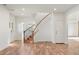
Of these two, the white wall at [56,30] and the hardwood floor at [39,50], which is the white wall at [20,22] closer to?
the hardwood floor at [39,50]

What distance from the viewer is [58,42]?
930cm

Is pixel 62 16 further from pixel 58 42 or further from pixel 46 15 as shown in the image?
pixel 58 42

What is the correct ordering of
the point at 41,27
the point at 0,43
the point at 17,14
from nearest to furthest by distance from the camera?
the point at 0,43
the point at 17,14
the point at 41,27

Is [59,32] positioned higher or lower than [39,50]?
higher

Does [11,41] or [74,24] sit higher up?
[74,24]

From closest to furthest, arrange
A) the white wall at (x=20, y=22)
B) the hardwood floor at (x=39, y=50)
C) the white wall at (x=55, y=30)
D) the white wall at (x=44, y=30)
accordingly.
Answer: the hardwood floor at (x=39, y=50)
the white wall at (x=20, y=22)
the white wall at (x=55, y=30)
the white wall at (x=44, y=30)

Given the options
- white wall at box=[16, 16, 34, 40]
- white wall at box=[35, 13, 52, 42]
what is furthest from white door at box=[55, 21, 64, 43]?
white wall at box=[16, 16, 34, 40]

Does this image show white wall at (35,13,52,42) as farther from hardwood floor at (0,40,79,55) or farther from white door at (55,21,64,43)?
hardwood floor at (0,40,79,55)

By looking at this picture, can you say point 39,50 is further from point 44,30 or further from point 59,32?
point 44,30

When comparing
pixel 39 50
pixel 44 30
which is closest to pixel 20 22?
pixel 39 50

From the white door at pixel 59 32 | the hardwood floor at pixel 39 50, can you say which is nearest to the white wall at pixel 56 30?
the white door at pixel 59 32

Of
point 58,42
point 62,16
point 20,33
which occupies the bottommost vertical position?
point 58,42
